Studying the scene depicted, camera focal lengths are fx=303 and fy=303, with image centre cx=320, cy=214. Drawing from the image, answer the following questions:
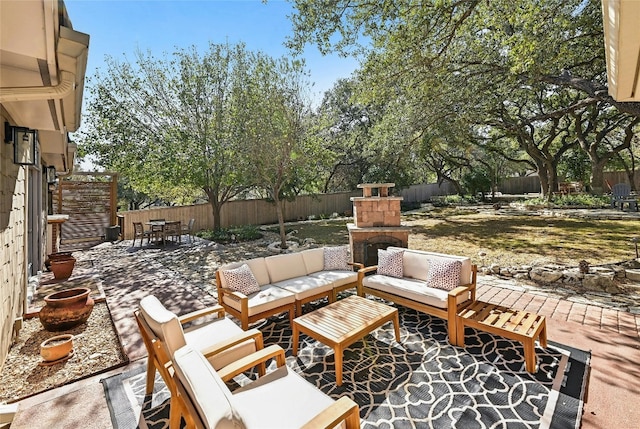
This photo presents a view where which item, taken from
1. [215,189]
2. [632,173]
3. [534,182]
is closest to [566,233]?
[215,189]

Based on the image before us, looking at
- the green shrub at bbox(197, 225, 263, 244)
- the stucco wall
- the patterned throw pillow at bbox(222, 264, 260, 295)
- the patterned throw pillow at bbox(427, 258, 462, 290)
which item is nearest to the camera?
the stucco wall

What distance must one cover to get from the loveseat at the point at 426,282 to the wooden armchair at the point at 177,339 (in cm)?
217

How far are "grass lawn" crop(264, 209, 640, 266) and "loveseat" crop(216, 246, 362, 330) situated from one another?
12.3 ft

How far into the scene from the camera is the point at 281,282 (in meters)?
4.65

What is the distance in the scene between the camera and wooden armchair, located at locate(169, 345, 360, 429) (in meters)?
1.50

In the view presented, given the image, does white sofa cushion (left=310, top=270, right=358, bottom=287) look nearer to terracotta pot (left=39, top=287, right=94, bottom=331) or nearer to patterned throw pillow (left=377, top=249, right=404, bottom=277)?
patterned throw pillow (left=377, top=249, right=404, bottom=277)

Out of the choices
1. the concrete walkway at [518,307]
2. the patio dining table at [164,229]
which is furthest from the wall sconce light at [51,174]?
the concrete walkway at [518,307]

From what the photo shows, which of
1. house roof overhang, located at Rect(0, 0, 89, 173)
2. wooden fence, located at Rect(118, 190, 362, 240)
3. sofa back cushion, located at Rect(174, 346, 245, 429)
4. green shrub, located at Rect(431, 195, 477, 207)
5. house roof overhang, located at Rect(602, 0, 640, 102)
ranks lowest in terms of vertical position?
sofa back cushion, located at Rect(174, 346, 245, 429)

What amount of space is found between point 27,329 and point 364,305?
179 inches

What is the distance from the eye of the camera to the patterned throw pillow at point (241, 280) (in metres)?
4.14

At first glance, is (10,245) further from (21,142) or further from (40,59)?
(40,59)

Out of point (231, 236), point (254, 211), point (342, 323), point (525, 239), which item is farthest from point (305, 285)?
point (254, 211)

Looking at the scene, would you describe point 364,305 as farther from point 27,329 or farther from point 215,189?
point 215,189

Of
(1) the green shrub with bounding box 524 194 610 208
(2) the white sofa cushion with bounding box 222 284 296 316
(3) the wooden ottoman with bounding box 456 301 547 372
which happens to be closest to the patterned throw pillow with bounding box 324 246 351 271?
(2) the white sofa cushion with bounding box 222 284 296 316
